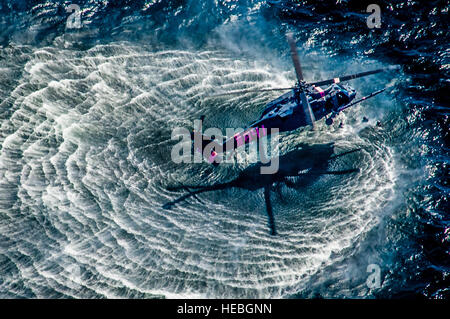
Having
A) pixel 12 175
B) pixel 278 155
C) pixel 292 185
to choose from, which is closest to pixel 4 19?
pixel 12 175
